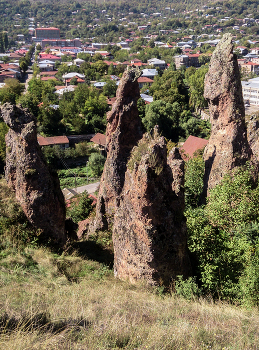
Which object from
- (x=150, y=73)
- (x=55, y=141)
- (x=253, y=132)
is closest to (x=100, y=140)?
(x=55, y=141)

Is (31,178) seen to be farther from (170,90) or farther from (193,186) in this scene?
(170,90)

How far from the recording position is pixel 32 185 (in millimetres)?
14031

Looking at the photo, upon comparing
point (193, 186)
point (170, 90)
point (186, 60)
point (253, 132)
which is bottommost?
point (193, 186)

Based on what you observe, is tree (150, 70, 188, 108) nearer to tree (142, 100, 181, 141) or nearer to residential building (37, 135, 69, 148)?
tree (142, 100, 181, 141)

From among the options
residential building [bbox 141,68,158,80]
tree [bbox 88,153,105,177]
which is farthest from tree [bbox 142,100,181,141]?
residential building [bbox 141,68,158,80]

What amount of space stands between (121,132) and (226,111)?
5607mm

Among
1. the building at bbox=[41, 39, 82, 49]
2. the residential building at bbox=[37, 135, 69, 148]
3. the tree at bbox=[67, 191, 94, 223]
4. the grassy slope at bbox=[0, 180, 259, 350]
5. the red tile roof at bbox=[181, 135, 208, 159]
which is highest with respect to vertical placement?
the building at bbox=[41, 39, 82, 49]

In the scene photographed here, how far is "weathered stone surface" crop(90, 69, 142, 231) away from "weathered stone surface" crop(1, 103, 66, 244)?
4.31 meters

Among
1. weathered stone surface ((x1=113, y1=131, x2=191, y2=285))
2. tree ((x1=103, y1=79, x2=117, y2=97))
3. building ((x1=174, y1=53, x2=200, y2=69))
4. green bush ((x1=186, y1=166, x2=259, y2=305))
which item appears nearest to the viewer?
weathered stone surface ((x1=113, y1=131, x2=191, y2=285))

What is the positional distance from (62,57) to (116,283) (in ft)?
464

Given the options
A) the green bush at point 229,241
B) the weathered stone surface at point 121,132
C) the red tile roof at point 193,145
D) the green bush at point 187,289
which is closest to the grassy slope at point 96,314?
the green bush at point 187,289

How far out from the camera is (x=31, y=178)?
14000mm

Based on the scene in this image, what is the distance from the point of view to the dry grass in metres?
7.16

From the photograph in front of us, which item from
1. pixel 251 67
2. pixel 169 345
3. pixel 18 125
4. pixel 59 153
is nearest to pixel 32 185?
pixel 18 125
